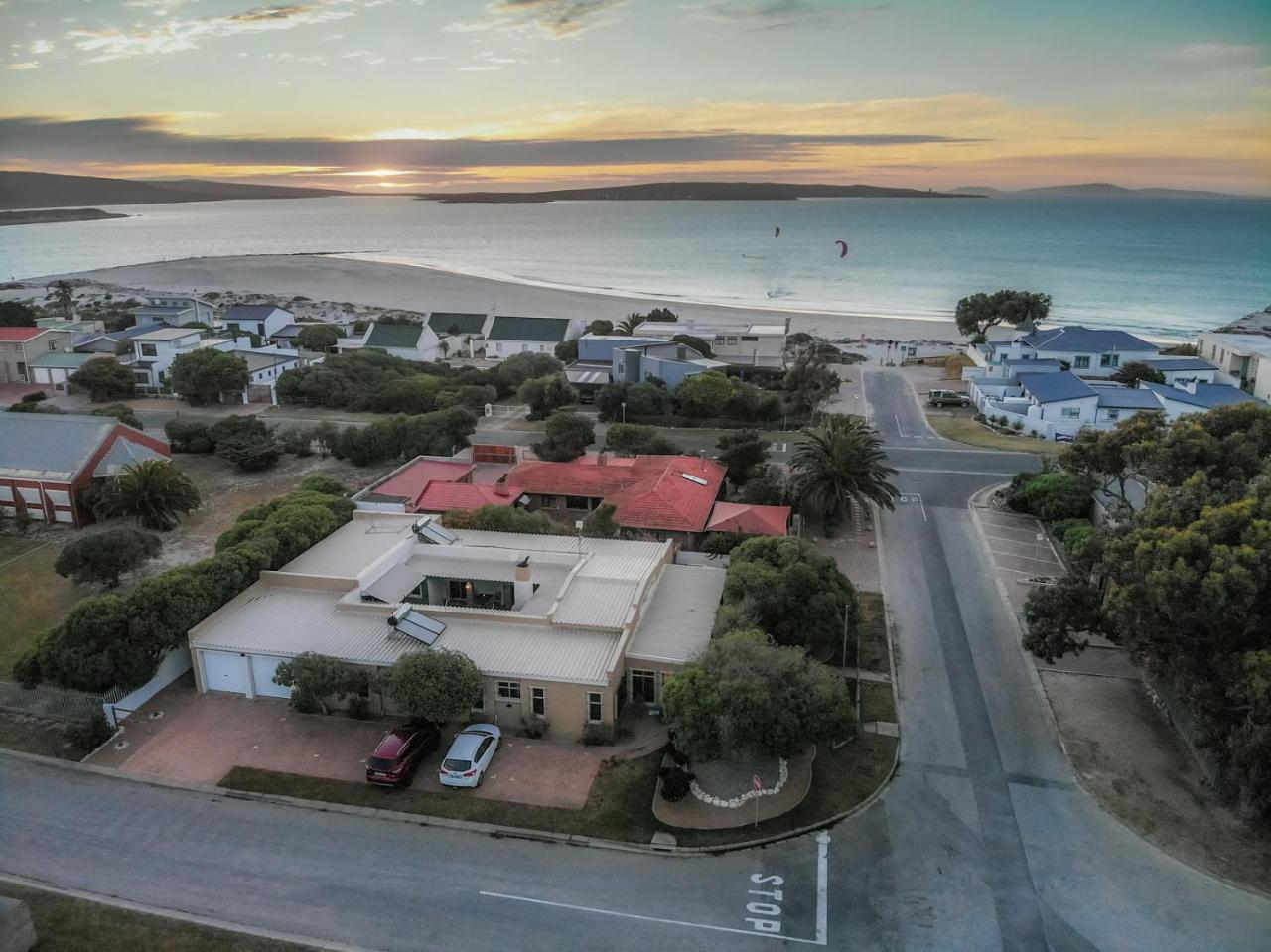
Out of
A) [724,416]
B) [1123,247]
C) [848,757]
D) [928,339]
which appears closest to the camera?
[848,757]

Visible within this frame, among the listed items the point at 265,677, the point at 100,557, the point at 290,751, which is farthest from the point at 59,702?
the point at 100,557

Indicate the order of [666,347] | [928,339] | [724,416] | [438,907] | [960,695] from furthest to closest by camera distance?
1. [928,339]
2. [666,347]
3. [724,416]
4. [960,695]
5. [438,907]

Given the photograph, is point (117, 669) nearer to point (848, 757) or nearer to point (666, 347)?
point (848, 757)

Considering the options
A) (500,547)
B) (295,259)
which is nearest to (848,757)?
(500,547)

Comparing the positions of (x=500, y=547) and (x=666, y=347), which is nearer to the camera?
(x=500, y=547)

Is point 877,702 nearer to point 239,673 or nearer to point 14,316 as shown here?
point 239,673

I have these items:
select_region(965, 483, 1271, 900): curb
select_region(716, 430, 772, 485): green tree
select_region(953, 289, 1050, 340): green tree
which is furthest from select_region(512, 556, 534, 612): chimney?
select_region(953, 289, 1050, 340): green tree
